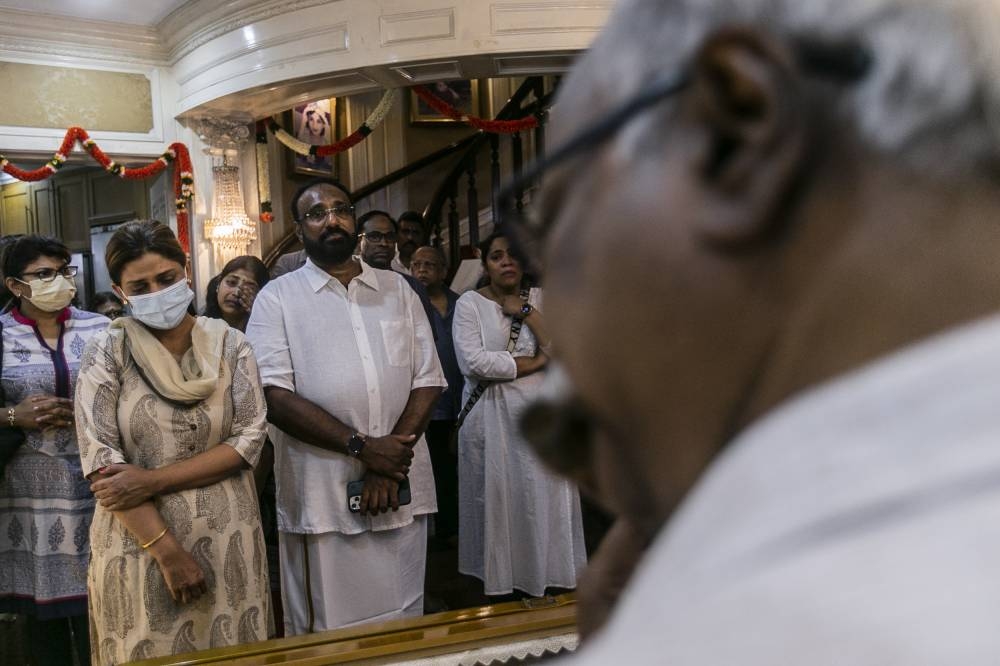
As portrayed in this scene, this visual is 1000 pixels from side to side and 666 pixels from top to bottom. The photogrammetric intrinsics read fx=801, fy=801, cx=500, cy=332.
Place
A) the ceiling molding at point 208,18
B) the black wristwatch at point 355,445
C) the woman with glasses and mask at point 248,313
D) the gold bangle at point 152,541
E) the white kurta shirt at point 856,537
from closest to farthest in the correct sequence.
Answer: the white kurta shirt at point 856,537 < the gold bangle at point 152,541 < the black wristwatch at point 355,445 < the woman with glasses and mask at point 248,313 < the ceiling molding at point 208,18

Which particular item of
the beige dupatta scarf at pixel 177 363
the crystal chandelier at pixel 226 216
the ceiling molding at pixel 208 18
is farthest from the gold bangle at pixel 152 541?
the crystal chandelier at pixel 226 216

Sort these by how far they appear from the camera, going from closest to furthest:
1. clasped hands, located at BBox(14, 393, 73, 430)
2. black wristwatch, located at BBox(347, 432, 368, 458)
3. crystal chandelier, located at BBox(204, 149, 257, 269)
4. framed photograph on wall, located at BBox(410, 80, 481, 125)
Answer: black wristwatch, located at BBox(347, 432, 368, 458)
clasped hands, located at BBox(14, 393, 73, 430)
crystal chandelier, located at BBox(204, 149, 257, 269)
framed photograph on wall, located at BBox(410, 80, 481, 125)

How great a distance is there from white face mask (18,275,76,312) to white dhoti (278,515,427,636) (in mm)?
1265

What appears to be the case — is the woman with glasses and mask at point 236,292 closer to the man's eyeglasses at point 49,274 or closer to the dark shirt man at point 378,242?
the dark shirt man at point 378,242

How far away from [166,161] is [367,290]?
411 cm

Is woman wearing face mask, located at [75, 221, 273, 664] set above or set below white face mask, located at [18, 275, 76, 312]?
below

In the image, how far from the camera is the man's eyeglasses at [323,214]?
121 inches

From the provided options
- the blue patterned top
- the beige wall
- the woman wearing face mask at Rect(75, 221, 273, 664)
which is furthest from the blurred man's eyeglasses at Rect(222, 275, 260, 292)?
the beige wall

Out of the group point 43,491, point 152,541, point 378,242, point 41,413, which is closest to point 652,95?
point 152,541

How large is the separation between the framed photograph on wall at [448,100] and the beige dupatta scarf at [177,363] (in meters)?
7.26

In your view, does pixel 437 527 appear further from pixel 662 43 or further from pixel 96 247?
pixel 96 247

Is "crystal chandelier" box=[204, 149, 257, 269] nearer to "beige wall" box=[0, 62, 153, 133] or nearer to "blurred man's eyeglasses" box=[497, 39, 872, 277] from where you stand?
"beige wall" box=[0, 62, 153, 133]

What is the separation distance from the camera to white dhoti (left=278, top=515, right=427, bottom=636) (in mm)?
2855

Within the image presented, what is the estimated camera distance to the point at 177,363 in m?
2.41
